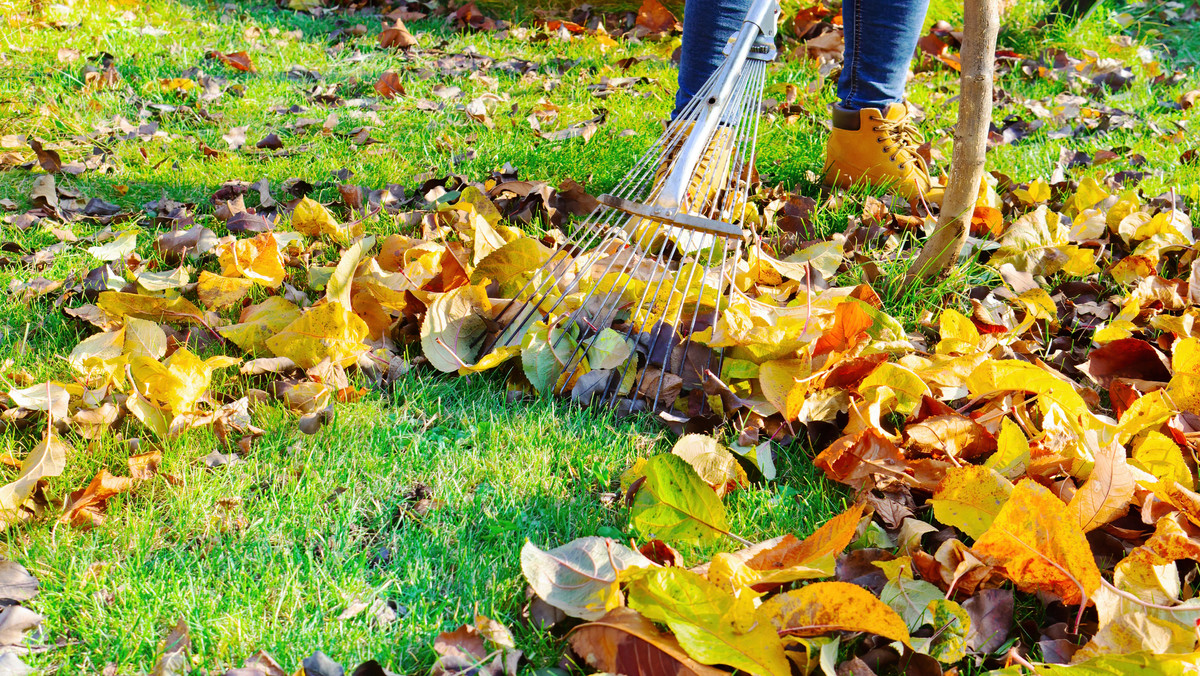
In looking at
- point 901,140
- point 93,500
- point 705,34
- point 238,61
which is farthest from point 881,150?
point 238,61

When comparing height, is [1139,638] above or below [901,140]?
below

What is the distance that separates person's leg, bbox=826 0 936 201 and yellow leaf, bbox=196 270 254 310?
1771 millimetres

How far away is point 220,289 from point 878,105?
1946mm

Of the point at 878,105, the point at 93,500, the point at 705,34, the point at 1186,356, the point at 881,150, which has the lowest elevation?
the point at 93,500

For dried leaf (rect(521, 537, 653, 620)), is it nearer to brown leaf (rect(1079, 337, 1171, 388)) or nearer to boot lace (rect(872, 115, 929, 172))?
brown leaf (rect(1079, 337, 1171, 388))

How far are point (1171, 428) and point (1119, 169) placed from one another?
1.83m

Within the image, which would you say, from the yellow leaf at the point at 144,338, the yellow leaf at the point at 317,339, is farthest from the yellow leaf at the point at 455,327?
the yellow leaf at the point at 144,338

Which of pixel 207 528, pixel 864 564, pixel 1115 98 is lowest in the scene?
pixel 207 528

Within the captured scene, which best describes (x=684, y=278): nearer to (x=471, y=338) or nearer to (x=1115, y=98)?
(x=471, y=338)

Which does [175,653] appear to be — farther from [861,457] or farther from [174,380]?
[861,457]

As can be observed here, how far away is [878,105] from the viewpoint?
8.55 ft

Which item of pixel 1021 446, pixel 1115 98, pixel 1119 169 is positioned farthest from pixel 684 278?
pixel 1115 98

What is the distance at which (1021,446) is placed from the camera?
1.42 metres

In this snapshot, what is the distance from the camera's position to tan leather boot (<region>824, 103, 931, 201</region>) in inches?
101
